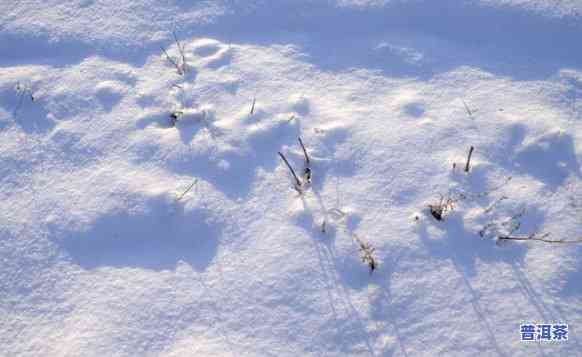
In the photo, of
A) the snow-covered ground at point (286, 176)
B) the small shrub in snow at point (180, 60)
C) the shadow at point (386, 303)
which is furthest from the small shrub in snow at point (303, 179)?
the small shrub in snow at point (180, 60)

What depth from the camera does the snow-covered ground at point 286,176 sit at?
61.8 inches

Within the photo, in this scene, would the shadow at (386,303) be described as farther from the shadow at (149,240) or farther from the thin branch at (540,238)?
the shadow at (149,240)

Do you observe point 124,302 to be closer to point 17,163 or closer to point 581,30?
point 17,163

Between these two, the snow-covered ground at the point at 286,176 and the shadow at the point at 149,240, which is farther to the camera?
the shadow at the point at 149,240

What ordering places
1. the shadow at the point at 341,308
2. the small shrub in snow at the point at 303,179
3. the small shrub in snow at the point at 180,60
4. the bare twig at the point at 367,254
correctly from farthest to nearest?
the small shrub in snow at the point at 180,60 < the small shrub in snow at the point at 303,179 < the bare twig at the point at 367,254 < the shadow at the point at 341,308

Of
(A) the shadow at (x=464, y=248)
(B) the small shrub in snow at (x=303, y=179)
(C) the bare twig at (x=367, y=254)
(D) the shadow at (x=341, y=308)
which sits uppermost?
(B) the small shrub in snow at (x=303, y=179)

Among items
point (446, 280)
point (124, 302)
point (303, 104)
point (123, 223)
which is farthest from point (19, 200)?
point (446, 280)

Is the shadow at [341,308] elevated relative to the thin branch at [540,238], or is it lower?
lower

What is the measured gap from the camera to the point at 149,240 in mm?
1745

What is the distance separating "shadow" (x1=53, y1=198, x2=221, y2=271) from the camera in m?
1.70

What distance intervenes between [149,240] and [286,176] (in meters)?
0.56

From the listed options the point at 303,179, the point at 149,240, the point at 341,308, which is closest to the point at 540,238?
the point at 341,308

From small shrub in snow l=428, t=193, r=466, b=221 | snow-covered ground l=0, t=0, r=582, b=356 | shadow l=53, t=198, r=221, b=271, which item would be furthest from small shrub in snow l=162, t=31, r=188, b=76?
small shrub in snow l=428, t=193, r=466, b=221

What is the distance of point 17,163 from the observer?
1932 mm
